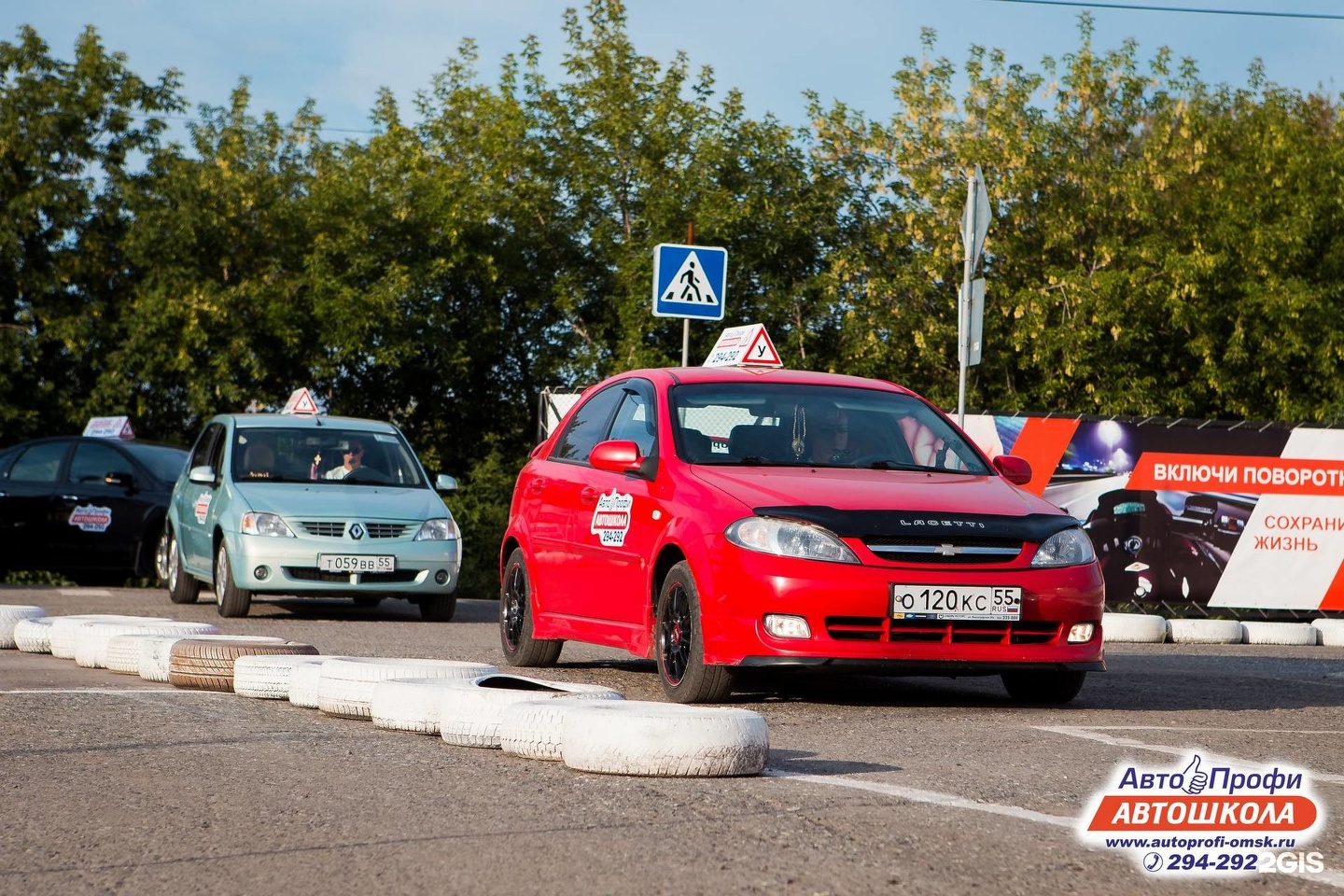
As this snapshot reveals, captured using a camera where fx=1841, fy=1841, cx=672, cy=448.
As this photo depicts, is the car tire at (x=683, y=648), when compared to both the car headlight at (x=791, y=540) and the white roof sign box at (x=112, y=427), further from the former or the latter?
the white roof sign box at (x=112, y=427)

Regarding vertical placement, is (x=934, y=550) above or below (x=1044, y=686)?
above

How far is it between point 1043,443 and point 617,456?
348 inches

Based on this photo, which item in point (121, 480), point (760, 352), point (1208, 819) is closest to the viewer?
point (1208, 819)

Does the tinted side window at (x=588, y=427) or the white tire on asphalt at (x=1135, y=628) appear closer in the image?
the tinted side window at (x=588, y=427)

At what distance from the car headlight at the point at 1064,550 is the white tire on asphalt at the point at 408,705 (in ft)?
8.98

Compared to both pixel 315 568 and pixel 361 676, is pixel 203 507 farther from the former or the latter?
pixel 361 676

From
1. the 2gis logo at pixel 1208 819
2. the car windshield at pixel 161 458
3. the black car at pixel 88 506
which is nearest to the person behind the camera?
the 2gis logo at pixel 1208 819

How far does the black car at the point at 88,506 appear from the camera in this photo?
19406 millimetres

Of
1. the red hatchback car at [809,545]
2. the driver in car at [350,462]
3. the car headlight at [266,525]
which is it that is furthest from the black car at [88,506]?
Result: the red hatchback car at [809,545]

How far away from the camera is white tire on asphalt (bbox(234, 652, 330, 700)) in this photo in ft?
27.1

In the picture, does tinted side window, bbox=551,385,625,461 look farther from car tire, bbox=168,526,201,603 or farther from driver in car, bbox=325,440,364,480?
car tire, bbox=168,526,201,603

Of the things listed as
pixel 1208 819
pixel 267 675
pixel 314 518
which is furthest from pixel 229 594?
pixel 1208 819

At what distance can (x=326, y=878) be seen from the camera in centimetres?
432

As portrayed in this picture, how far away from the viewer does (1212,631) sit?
14.9m
